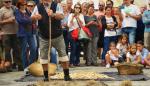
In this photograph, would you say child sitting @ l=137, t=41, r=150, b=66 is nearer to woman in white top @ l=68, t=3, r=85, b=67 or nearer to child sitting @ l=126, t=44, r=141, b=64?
child sitting @ l=126, t=44, r=141, b=64

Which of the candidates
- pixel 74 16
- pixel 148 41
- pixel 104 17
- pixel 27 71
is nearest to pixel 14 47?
pixel 27 71

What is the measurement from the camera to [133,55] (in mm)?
13570

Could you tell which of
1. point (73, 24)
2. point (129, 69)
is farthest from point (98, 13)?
point (129, 69)

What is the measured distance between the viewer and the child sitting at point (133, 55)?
530 inches

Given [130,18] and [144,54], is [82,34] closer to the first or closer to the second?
[130,18]

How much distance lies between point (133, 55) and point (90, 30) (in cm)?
155

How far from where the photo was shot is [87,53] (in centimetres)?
1431

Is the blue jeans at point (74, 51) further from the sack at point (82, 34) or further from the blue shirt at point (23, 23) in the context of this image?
the blue shirt at point (23, 23)

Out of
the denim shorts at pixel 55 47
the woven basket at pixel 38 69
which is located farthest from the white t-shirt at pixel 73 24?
the denim shorts at pixel 55 47

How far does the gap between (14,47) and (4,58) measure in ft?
1.35

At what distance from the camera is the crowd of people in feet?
41.8

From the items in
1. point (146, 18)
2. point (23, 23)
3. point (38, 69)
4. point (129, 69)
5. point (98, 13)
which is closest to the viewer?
point (38, 69)

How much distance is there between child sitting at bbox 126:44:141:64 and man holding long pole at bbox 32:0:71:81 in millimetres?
4065

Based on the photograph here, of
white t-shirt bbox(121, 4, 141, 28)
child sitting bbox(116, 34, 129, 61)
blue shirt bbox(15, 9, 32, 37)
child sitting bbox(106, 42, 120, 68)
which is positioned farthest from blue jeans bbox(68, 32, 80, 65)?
blue shirt bbox(15, 9, 32, 37)
